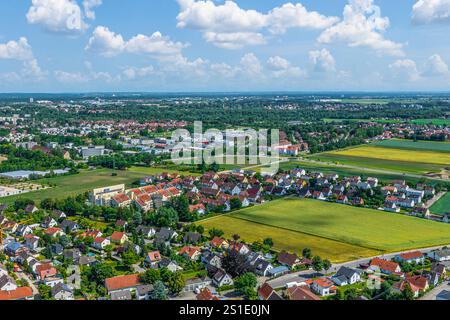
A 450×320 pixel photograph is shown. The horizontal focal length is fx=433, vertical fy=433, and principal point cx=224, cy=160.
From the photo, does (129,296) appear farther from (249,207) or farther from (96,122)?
(96,122)

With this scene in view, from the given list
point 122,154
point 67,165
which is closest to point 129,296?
point 67,165

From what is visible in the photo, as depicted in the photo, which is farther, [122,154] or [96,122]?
[96,122]

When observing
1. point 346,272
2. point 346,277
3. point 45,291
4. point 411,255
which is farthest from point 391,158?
point 45,291

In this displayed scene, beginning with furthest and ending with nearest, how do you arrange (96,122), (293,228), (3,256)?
(96,122) → (293,228) → (3,256)

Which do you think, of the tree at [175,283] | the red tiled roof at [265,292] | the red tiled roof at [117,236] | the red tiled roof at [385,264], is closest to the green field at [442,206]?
the red tiled roof at [385,264]

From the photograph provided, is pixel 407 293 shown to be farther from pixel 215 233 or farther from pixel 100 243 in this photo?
pixel 100 243
